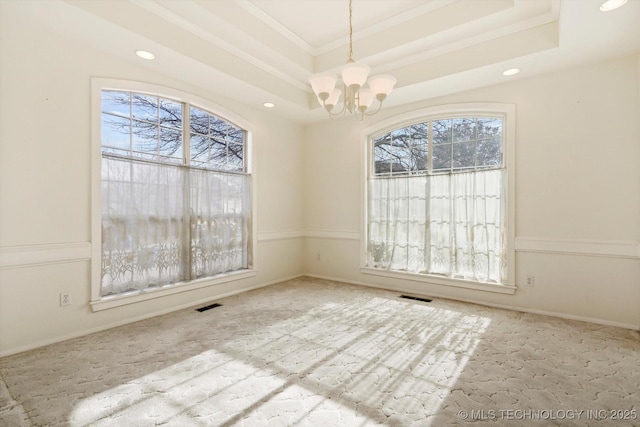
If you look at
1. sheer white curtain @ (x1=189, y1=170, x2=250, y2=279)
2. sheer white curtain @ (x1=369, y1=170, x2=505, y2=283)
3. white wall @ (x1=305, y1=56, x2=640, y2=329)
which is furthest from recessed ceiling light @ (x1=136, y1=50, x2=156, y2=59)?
white wall @ (x1=305, y1=56, x2=640, y2=329)

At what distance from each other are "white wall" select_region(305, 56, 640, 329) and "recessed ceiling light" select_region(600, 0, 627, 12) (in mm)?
1205

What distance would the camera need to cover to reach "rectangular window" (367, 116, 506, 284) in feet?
13.1

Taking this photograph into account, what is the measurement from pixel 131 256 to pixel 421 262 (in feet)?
12.1

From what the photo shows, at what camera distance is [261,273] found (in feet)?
16.1

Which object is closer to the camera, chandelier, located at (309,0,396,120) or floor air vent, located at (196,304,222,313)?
chandelier, located at (309,0,396,120)

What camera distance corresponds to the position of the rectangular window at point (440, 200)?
4.00 metres

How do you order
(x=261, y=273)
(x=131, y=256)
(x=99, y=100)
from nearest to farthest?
(x=99, y=100), (x=131, y=256), (x=261, y=273)

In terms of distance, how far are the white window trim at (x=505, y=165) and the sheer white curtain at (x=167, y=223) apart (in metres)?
1.87

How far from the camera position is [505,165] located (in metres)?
3.88

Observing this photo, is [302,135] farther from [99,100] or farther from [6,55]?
[6,55]

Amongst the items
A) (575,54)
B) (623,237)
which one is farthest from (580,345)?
(575,54)

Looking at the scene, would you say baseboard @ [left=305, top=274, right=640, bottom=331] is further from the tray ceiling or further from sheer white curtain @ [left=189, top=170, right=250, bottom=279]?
the tray ceiling

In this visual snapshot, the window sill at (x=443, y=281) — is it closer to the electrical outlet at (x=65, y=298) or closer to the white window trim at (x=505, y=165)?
the white window trim at (x=505, y=165)

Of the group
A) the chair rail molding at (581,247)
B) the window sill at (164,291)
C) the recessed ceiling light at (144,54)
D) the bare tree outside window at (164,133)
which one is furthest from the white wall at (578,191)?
the recessed ceiling light at (144,54)
